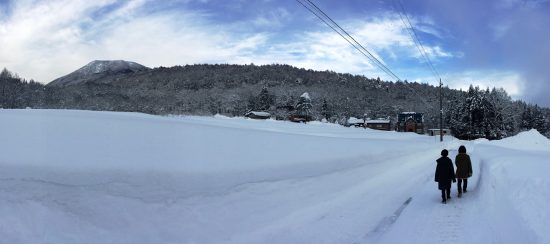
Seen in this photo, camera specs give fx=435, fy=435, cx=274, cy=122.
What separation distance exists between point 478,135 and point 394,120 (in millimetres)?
40443

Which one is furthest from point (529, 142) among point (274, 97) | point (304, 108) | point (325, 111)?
point (274, 97)

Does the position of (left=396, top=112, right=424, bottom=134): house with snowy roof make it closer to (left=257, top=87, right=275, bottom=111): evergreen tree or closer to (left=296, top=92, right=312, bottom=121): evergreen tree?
(left=296, top=92, right=312, bottom=121): evergreen tree

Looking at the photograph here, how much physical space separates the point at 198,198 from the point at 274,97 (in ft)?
409

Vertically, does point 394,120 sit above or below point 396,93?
below

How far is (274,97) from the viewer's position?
13438 centimetres

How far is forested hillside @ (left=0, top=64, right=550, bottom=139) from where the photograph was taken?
8625cm

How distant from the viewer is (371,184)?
15.7 meters

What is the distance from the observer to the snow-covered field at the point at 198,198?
25.6 feet

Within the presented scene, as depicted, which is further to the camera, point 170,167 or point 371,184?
point 371,184

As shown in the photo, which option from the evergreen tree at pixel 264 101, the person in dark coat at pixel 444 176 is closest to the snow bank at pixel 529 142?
the person in dark coat at pixel 444 176

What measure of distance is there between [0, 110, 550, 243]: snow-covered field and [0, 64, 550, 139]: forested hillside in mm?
55438

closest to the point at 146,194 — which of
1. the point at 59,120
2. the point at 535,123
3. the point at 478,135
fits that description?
the point at 59,120

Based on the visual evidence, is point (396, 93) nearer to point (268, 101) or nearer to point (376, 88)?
point (376, 88)

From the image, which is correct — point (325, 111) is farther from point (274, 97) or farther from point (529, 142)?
point (529, 142)
